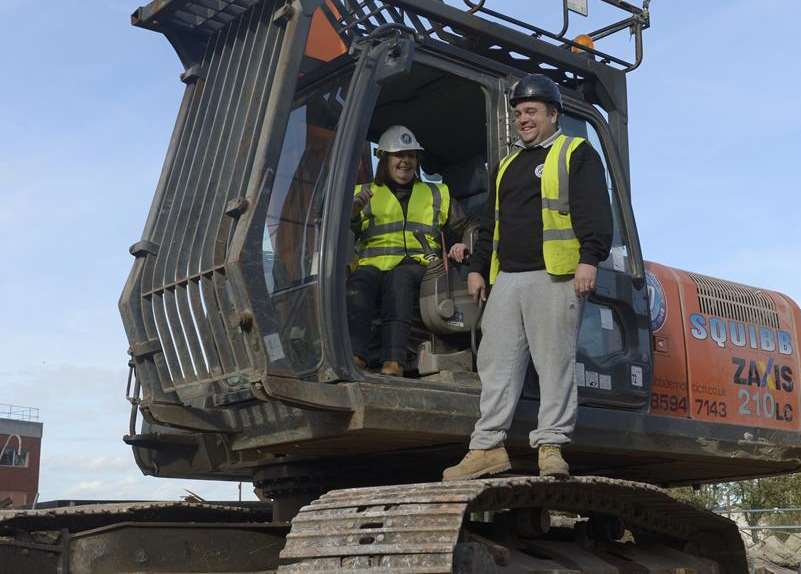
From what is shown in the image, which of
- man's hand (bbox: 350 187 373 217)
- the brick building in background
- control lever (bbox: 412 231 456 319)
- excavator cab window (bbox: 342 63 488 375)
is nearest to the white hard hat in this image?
excavator cab window (bbox: 342 63 488 375)

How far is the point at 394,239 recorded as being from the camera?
636cm

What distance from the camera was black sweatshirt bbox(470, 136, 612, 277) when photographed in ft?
18.1

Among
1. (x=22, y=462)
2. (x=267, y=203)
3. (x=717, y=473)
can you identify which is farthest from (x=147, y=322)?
(x=22, y=462)

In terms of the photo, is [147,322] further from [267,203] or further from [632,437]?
[632,437]

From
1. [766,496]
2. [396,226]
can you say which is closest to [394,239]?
[396,226]

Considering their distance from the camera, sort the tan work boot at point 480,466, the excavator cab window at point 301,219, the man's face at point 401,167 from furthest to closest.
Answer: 1. the man's face at point 401,167
2. the excavator cab window at point 301,219
3. the tan work boot at point 480,466

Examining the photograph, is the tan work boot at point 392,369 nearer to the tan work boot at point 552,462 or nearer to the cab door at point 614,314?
the cab door at point 614,314

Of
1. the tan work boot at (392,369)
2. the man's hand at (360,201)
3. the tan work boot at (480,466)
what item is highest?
the man's hand at (360,201)

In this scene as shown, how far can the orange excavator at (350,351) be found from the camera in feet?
17.3

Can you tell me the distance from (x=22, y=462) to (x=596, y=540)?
5717 cm

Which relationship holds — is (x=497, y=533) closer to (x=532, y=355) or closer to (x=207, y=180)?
(x=532, y=355)

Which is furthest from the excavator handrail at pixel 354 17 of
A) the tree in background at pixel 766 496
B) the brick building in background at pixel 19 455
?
the brick building in background at pixel 19 455

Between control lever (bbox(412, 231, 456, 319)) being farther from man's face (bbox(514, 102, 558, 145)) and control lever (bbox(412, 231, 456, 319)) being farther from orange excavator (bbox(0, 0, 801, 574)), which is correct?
man's face (bbox(514, 102, 558, 145))

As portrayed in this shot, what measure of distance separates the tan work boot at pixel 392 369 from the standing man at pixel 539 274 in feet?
1.36
